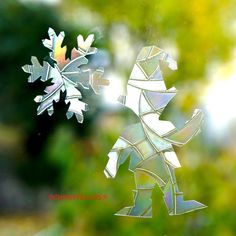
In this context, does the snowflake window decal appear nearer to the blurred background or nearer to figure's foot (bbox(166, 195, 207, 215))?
the blurred background

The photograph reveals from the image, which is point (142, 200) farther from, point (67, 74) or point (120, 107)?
point (120, 107)

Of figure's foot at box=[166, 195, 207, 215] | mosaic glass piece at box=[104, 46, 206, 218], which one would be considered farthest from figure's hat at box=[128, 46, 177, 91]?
figure's foot at box=[166, 195, 207, 215]

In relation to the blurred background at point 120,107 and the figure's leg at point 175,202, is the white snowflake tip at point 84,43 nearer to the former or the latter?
the blurred background at point 120,107

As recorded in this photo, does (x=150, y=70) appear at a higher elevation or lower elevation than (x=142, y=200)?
higher

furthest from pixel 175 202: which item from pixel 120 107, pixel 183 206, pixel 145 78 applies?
pixel 120 107

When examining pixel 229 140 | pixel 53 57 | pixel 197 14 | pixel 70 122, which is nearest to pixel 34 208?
pixel 70 122

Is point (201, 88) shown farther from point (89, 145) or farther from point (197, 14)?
point (89, 145)

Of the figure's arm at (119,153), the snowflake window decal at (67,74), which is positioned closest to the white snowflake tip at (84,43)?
the snowflake window decal at (67,74)
